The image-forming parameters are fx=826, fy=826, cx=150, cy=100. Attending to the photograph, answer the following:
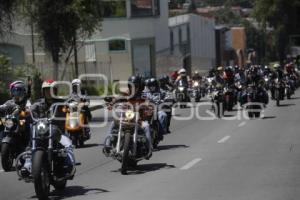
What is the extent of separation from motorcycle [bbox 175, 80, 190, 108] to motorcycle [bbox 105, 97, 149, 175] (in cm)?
2156

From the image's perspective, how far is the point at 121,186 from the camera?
12750 millimetres

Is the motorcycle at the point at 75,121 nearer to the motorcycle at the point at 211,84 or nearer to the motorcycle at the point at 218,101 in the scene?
the motorcycle at the point at 218,101

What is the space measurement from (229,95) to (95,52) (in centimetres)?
3213

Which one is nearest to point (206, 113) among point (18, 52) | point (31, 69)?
point (31, 69)

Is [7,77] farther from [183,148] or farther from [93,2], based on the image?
[183,148]

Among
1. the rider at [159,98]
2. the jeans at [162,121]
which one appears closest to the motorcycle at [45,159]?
the rider at [159,98]

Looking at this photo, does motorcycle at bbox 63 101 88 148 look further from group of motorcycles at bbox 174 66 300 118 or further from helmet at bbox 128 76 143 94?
group of motorcycles at bbox 174 66 300 118

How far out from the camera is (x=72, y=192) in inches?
487

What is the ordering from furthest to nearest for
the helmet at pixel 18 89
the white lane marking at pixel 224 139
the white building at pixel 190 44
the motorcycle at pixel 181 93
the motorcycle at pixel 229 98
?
the white building at pixel 190 44
the motorcycle at pixel 181 93
the motorcycle at pixel 229 98
the white lane marking at pixel 224 139
the helmet at pixel 18 89

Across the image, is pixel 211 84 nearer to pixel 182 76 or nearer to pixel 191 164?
pixel 182 76

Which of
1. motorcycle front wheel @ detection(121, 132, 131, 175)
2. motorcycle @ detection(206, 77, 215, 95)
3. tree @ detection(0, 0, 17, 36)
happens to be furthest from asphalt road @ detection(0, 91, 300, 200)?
motorcycle @ detection(206, 77, 215, 95)

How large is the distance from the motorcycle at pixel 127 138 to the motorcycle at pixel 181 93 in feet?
70.7

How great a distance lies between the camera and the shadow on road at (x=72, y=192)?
39.3 feet

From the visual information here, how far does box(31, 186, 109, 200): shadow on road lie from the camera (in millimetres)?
11969
